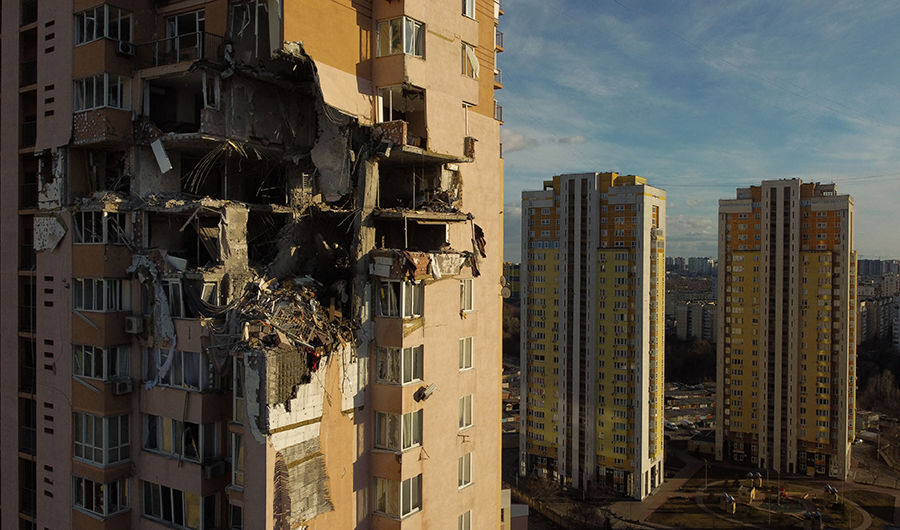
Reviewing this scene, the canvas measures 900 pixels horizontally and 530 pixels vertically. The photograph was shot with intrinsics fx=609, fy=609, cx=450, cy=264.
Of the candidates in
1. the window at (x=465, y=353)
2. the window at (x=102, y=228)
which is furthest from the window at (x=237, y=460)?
the window at (x=465, y=353)

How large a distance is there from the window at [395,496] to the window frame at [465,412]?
217 centimetres

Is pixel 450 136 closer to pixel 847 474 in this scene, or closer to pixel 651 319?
pixel 651 319

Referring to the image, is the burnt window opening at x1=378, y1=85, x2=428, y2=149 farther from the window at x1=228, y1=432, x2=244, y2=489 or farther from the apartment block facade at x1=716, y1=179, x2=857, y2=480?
the apartment block facade at x1=716, y1=179, x2=857, y2=480

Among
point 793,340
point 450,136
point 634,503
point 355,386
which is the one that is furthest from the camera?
point 793,340

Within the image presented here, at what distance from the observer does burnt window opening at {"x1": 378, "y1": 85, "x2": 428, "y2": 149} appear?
13.1m

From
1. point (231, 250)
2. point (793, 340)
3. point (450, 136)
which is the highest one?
point (450, 136)

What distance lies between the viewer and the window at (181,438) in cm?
1182

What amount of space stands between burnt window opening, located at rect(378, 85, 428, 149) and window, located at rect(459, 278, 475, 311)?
11.6 ft

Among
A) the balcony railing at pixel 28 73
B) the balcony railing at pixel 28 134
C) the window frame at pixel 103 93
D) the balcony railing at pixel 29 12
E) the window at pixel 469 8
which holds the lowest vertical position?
the balcony railing at pixel 28 134

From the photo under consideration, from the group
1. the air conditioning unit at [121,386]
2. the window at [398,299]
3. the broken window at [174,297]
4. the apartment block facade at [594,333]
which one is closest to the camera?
the broken window at [174,297]

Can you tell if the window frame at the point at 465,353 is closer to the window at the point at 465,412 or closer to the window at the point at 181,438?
the window at the point at 465,412

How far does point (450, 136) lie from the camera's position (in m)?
14.8

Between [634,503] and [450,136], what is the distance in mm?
58959

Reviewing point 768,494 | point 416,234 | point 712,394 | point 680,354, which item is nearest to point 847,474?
point 768,494
